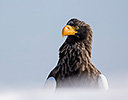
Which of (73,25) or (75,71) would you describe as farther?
(73,25)

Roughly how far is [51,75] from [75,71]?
0.49 meters

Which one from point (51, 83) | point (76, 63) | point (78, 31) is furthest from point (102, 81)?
point (78, 31)

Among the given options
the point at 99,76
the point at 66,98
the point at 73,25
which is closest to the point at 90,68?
the point at 99,76

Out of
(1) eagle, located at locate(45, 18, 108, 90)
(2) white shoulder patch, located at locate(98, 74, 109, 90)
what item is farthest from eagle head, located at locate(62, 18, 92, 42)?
(2) white shoulder patch, located at locate(98, 74, 109, 90)

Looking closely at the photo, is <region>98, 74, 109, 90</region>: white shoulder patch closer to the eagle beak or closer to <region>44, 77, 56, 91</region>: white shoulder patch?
<region>44, 77, 56, 91</region>: white shoulder patch

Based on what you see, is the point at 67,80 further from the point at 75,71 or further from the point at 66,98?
the point at 66,98

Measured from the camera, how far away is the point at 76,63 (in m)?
4.20

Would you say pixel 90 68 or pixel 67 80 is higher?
pixel 90 68

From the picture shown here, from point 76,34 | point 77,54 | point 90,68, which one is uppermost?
point 76,34

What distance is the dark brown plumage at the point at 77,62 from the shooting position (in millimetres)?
3938

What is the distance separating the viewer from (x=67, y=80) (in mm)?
3971

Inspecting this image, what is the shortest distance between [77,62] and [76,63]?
35 mm

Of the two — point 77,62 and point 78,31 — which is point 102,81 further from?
point 78,31

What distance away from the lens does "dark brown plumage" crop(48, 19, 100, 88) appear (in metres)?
3.94
